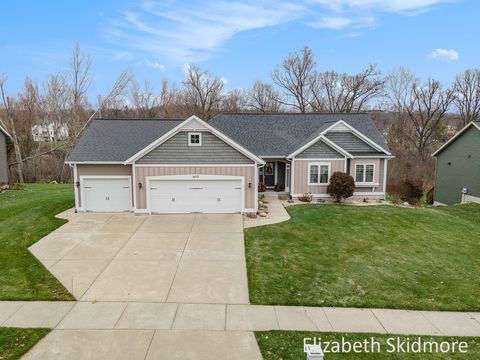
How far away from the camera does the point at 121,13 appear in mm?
21062

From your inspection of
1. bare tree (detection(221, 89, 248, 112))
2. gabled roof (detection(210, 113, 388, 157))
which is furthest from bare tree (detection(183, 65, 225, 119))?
gabled roof (detection(210, 113, 388, 157))

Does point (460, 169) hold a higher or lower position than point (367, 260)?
higher

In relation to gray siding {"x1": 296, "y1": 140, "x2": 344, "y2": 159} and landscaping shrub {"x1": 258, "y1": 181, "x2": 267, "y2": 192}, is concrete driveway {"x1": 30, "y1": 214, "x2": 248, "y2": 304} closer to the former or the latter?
landscaping shrub {"x1": 258, "y1": 181, "x2": 267, "y2": 192}

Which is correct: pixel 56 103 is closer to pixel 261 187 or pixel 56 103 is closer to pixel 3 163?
pixel 3 163

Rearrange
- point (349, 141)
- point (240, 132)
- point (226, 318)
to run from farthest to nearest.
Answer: point (240, 132) → point (349, 141) → point (226, 318)

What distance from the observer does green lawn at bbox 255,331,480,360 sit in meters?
6.65

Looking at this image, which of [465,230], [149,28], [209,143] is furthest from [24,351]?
[149,28]

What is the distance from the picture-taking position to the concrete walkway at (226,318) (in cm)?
768

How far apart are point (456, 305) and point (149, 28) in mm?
24291

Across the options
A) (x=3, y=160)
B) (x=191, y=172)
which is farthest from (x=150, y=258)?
(x=3, y=160)

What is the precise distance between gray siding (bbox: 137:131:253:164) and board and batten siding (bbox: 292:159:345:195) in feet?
14.0

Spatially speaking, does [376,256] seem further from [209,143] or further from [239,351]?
[209,143]

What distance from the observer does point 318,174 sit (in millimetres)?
20359

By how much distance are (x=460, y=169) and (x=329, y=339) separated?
22799 mm
